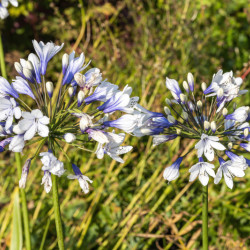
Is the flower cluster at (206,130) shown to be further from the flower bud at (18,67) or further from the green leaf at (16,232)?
the green leaf at (16,232)

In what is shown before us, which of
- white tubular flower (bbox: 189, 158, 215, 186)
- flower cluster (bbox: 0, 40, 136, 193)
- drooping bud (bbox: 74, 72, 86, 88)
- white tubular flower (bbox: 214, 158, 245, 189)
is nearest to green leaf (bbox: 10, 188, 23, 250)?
flower cluster (bbox: 0, 40, 136, 193)

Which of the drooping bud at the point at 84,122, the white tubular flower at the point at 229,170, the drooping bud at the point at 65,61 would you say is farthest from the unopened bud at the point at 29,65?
the white tubular flower at the point at 229,170

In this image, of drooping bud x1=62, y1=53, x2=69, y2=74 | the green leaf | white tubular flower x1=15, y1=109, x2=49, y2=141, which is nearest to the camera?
white tubular flower x1=15, y1=109, x2=49, y2=141

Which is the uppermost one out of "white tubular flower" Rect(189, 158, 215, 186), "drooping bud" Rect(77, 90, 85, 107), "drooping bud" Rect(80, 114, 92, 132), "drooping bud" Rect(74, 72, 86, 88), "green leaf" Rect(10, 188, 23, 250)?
"drooping bud" Rect(74, 72, 86, 88)

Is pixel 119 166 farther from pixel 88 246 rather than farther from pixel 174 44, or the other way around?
pixel 174 44

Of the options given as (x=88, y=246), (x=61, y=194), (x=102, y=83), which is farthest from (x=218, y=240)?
(x=102, y=83)

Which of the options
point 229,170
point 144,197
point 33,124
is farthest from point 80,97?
point 144,197

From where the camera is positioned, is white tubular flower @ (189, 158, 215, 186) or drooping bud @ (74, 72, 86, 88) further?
white tubular flower @ (189, 158, 215, 186)

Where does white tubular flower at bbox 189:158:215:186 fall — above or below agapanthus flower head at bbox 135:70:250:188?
below

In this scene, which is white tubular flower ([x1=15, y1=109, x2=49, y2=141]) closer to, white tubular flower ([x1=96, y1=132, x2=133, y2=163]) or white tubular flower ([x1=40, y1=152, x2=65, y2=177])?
white tubular flower ([x1=40, y1=152, x2=65, y2=177])
